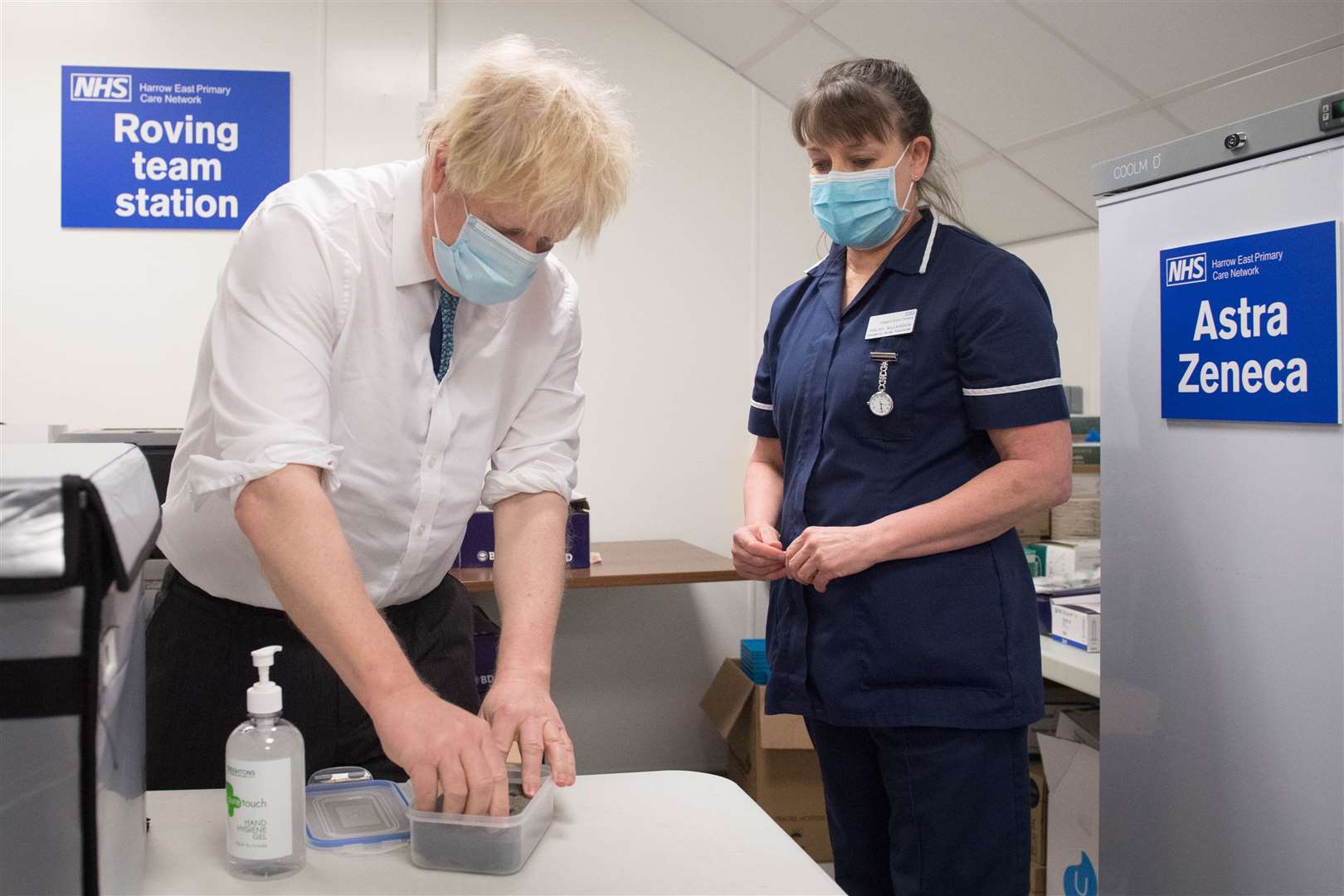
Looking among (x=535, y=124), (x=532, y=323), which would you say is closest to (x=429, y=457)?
(x=532, y=323)

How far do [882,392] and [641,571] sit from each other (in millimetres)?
1347

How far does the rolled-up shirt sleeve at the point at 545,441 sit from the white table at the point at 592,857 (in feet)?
1.11

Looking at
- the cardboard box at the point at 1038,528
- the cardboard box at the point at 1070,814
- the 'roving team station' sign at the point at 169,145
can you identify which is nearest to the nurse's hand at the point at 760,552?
the cardboard box at the point at 1070,814

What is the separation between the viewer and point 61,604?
0.56m

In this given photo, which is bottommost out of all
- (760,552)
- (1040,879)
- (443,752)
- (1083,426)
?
(1040,879)

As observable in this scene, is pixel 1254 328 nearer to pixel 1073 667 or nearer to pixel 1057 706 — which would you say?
pixel 1073 667

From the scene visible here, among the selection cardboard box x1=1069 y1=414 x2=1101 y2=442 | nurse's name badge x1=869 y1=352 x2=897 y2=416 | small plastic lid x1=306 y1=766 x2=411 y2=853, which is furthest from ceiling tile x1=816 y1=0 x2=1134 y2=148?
small plastic lid x1=306 y1=766 x2=411 y2=853

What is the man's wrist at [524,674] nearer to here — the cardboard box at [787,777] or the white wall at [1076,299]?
the cardboard box at [787,777]

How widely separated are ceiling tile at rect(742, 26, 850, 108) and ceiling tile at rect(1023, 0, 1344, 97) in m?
0.68

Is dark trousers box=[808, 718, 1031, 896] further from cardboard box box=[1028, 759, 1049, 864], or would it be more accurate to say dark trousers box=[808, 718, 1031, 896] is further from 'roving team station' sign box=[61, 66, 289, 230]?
'roving team station' sign box=[61, 66, 289, 230]

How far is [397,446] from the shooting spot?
1.12 metres

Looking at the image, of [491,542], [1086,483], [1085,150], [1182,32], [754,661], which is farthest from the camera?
[754,661]

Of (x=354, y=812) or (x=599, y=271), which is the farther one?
(x=599, y=271)

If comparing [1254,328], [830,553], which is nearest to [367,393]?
Result: [830,553]
